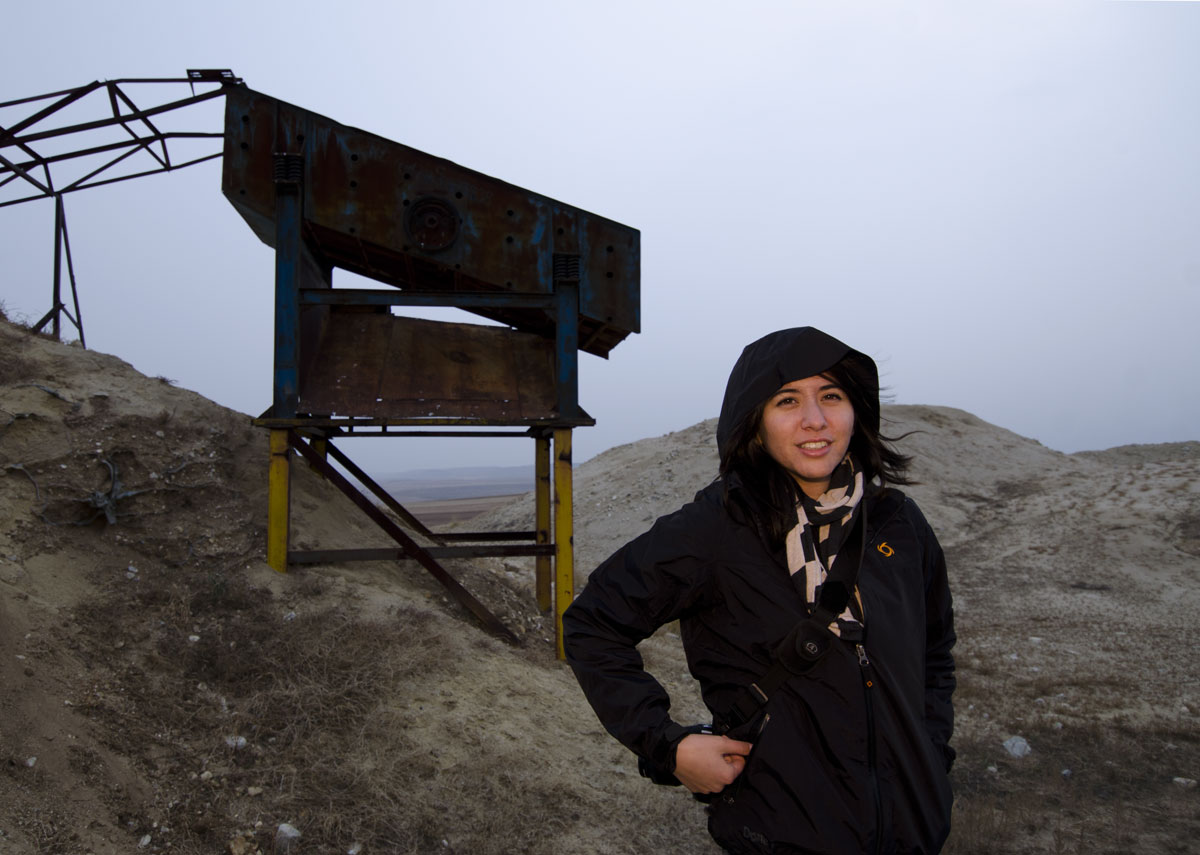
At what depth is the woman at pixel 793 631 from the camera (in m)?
1.64

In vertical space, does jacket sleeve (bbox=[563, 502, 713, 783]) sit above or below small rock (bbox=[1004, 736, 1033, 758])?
above

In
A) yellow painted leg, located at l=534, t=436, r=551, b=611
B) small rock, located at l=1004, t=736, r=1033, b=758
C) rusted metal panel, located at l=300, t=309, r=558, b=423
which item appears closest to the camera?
small rock, located at l=1004, t=736, r=1033, b=758

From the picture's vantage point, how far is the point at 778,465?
197cm

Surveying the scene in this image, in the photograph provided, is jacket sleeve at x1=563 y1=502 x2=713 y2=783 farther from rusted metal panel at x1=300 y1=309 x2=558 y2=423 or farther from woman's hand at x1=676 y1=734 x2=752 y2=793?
rusted metal panel at x1=300 y1=309 x2=558 y2=423

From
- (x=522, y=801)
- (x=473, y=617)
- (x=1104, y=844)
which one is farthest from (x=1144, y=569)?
(x=522, y=801)

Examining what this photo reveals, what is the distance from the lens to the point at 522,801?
13.5ft

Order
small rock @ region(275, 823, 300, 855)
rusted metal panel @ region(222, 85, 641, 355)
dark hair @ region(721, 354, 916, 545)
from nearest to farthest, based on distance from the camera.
A: 1. dark hair @ region(721, 354, 916, 545)
2. small rock @ region(275, 823, 300, 855)
3. rusted metal panel @ region(222, 85, 641, 355)

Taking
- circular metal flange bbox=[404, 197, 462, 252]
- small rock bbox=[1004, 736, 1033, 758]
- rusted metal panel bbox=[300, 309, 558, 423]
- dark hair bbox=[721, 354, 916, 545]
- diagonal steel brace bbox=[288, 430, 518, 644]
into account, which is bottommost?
small rock bbox=[1004, 736, 1033, 758]

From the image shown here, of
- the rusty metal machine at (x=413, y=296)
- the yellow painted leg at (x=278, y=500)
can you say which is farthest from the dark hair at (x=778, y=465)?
the yellow painted leg at (x=278, y=500)

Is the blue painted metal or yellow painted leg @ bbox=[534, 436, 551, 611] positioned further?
yellow painted leg @ bbox=[534, 436, 551, 611]

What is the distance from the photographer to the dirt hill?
11.9 feet

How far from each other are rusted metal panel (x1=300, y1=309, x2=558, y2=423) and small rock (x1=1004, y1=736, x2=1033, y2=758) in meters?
4.05

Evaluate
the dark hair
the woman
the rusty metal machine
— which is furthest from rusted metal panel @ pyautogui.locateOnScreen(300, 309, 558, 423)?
the woman

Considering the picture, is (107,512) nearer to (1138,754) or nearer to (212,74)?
(212,74)
